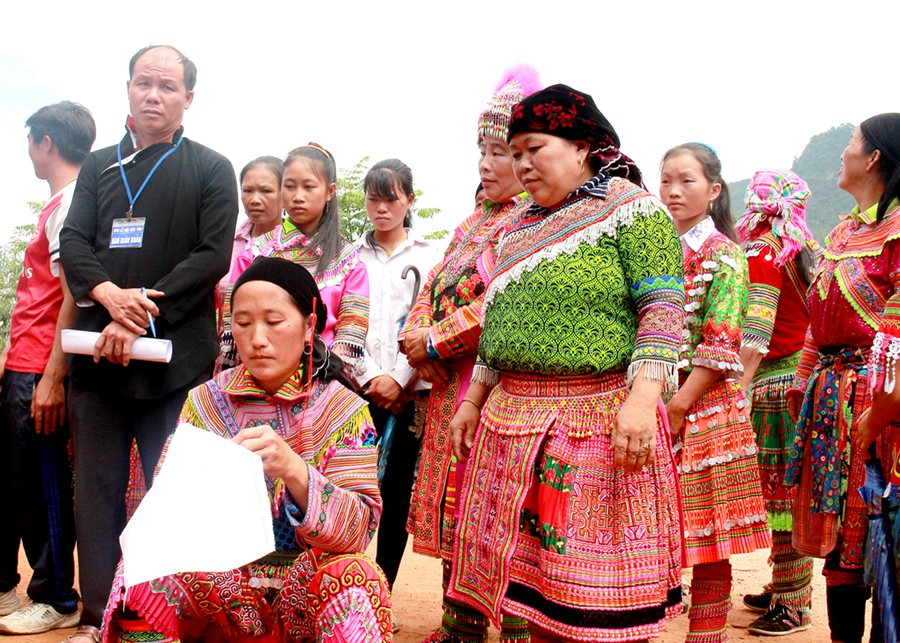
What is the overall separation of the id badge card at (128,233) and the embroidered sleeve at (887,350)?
10.2ft

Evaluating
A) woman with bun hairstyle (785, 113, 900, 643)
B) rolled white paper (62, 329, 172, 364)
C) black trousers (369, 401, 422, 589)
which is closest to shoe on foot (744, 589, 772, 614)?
woman with bun hairstyle (785, 113, 900, 643)

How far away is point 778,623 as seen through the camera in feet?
13.3

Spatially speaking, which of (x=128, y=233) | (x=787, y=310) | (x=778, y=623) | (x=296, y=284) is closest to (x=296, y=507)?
(x=296, y=284)

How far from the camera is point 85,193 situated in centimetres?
355

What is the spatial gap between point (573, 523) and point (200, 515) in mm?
1134

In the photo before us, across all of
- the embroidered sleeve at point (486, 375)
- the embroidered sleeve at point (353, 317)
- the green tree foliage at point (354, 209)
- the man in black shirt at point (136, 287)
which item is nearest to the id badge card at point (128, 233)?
the man in black shirt at point (136, 287)

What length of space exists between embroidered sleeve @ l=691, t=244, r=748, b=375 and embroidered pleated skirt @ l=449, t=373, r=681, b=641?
33.5 inches

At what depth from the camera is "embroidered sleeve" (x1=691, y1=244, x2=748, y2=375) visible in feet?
10.6

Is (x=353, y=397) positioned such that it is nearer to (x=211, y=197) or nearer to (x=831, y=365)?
(x=211, y=197)

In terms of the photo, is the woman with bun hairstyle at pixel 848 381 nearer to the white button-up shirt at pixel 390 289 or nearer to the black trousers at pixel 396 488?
the black trousers at pixel 396 488

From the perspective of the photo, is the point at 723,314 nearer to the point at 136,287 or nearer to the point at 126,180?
the point at 136,287

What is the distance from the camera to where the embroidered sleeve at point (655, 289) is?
229 cm

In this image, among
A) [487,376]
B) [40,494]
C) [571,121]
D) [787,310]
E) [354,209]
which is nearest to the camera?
[571,121]

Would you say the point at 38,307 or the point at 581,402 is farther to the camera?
the point at 38,307
